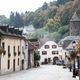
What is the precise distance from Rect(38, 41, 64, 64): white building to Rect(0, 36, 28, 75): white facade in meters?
56.1

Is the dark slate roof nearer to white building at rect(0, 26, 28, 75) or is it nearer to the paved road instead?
white building at rect(0, 26, 28, 75)

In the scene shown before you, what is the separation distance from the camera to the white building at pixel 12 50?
62.5 meters

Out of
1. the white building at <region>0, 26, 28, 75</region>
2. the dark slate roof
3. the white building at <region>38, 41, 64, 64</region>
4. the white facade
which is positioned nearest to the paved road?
the white facade

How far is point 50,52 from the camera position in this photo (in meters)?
142

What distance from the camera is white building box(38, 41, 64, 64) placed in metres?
140

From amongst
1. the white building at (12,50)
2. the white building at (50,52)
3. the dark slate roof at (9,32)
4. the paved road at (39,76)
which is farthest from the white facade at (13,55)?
the white building at (50,52)

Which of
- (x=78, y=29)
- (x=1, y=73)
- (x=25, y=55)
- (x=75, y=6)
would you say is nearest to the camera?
(x=1, y=73)

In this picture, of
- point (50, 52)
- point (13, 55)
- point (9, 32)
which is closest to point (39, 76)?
point (9, 32)

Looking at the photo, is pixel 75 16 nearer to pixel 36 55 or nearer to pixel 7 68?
pixel 36 55

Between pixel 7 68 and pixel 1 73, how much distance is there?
488 centimetres

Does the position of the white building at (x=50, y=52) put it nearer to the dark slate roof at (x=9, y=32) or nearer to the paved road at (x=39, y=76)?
the dark slate roof at (x=9, y=32)

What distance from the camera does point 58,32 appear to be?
7259 inches

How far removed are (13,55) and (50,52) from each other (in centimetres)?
7238

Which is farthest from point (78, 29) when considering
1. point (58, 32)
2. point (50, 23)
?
point (50, 23)
